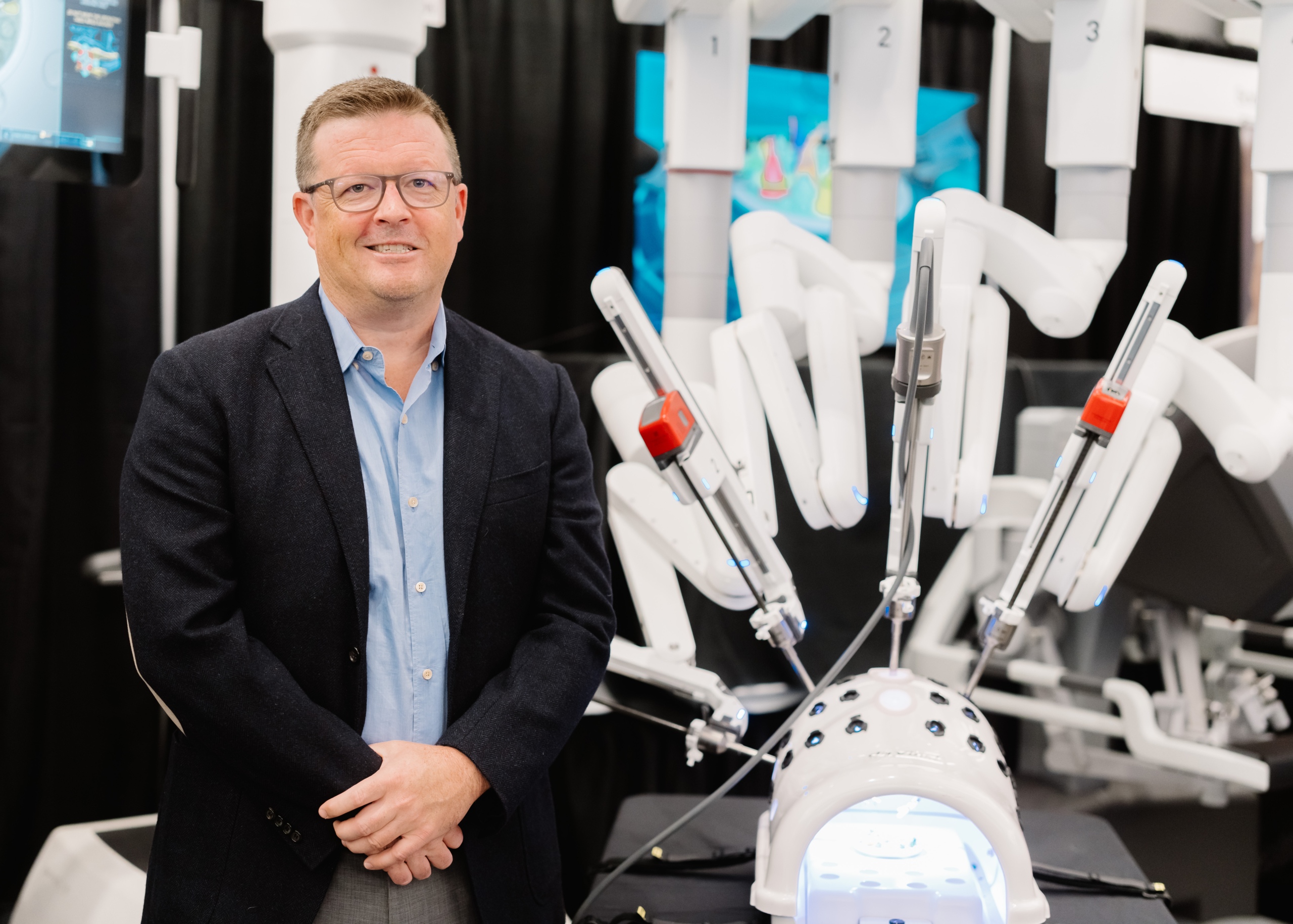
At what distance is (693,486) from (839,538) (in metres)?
1.33

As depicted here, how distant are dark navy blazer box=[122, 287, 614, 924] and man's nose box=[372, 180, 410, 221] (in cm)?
13

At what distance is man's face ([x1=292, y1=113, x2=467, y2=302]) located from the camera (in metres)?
1.09

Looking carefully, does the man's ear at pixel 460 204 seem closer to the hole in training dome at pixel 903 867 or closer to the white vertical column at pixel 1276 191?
the hole in training dome at pixel 903 867

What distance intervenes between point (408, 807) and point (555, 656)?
0.20 m

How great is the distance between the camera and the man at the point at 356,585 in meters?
1.03

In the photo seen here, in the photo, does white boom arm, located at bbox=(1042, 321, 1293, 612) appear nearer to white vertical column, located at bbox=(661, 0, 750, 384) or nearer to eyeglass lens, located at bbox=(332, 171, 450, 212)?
white vertical column, located at bbox=(661, 0, 750, 384)

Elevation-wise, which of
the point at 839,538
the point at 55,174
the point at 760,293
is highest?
the point at 55,174

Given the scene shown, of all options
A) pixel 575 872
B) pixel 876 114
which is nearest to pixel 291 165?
pixel 876 114

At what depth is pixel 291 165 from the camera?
1.63 metres

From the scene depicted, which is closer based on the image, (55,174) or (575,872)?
(55,174)

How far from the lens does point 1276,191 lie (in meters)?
1.85

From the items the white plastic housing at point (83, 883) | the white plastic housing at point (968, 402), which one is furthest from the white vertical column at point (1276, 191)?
the white plastic housing at point (83, 883)

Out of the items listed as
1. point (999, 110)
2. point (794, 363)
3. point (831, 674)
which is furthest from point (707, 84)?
point (999, 110)

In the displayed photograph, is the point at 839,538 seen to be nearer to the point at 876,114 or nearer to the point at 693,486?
the point at 876,114
